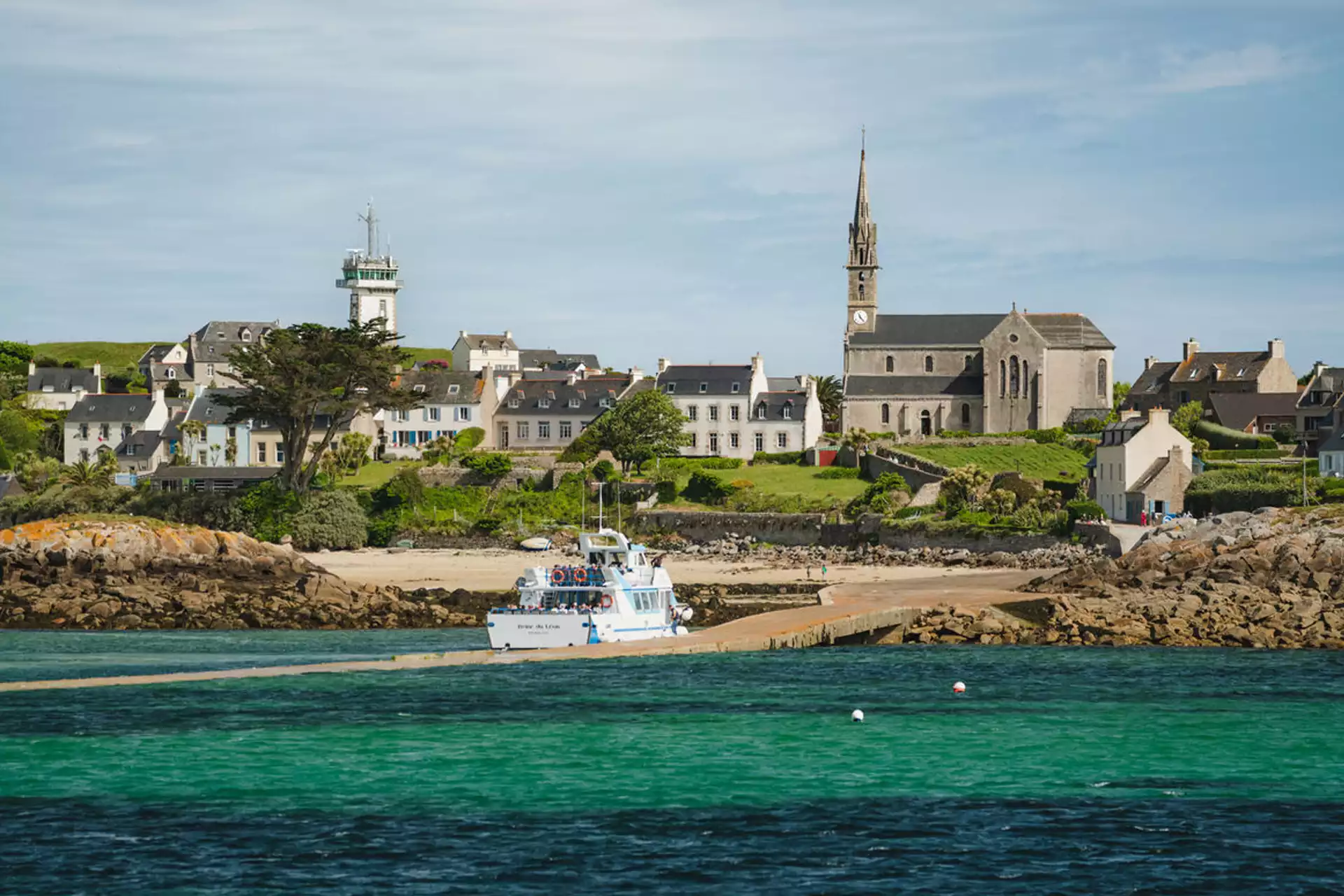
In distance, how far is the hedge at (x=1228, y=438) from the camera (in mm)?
93625

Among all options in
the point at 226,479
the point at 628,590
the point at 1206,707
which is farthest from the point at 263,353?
the point at 1206,707

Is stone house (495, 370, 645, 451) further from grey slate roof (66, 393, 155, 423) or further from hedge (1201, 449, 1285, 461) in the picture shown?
hedge (1201, 449, 1285, 461)

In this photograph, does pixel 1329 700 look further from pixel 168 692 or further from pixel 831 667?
pixel 168 692

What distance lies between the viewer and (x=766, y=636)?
44031 millimetres

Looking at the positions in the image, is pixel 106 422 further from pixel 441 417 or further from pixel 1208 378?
pixel 1208 378

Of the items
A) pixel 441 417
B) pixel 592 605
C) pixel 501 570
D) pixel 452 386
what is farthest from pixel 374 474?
pixel 592 605

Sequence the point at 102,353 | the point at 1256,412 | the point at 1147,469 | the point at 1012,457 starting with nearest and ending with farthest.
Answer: the point at 1147,469
the point at 1012,457
the point at 1256,412
the point at 102,353

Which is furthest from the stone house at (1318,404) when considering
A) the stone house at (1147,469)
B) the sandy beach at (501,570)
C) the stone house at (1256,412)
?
the sandy beach at (501,570)

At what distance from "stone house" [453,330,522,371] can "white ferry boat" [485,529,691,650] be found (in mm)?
104943

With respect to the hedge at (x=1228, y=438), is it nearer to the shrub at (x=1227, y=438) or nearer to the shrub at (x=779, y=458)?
the shrub at (x=1227, y=438)

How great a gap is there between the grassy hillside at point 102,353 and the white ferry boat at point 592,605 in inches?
5191

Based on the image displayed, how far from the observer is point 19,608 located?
5578 cm

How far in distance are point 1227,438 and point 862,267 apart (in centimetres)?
3883

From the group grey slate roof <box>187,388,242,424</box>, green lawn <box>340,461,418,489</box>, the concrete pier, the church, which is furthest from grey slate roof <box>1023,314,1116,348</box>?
the concrete pier
